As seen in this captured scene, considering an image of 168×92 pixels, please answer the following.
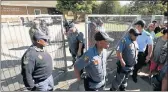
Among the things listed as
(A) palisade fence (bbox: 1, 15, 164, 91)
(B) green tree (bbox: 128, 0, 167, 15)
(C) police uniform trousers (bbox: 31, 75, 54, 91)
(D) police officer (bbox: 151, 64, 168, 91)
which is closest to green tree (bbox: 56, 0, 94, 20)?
(B) green tree (bbox: 128, 0, 167, 15)

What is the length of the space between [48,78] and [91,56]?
79 centimetres

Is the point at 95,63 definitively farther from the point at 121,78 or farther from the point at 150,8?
the point at 150,8

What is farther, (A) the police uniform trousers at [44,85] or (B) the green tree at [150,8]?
(B) the green tree at [150,8]

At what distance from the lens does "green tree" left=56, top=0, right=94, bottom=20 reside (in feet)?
87.0

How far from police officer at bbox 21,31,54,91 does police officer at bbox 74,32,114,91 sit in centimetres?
47

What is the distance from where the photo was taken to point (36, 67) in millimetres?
3189

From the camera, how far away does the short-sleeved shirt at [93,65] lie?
10.4 feet

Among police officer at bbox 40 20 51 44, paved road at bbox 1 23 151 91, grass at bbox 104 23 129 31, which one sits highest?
police officer at bbox 40 20 51 44

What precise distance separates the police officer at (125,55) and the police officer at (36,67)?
4.95 feet

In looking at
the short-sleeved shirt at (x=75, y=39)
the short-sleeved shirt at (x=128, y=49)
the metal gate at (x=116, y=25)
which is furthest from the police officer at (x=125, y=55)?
the short-sleeved shirt at (x=75, y=39)

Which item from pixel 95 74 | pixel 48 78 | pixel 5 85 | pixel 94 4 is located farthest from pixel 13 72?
pixel 94 4

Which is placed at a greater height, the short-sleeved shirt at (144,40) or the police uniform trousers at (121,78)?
the short-sleeved shirt at (144,40)

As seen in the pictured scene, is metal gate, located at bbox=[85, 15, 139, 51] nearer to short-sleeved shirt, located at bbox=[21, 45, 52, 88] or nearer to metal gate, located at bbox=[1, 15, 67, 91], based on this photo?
metal gate, located at bbox=[1, 15, 67, 91]

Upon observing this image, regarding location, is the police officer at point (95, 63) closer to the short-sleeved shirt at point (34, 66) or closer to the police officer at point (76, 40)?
the short-sleeved shirt at point (34, 66)
